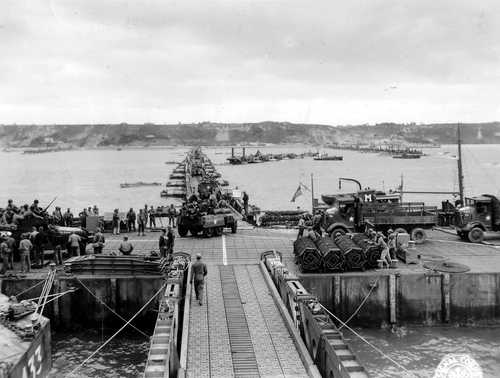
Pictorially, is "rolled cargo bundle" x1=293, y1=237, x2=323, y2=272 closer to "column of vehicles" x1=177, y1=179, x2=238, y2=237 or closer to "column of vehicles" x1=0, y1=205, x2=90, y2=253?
"column of vehicles" x1=177, y1=179, x2=238, y2=237

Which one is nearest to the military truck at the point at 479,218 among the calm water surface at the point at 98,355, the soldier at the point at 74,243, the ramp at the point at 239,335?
the ramp at the point at 239,335

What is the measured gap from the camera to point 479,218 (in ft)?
95.9

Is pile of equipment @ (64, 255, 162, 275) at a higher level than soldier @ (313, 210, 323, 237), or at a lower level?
lower

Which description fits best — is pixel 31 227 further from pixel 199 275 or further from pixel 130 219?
pixel 199 275

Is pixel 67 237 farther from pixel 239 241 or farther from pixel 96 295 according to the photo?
pixel 239 241

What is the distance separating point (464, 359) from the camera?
57.8 ft

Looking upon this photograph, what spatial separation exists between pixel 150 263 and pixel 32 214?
6.27 m

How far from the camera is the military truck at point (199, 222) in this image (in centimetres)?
2961

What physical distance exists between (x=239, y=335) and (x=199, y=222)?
15.1 meters

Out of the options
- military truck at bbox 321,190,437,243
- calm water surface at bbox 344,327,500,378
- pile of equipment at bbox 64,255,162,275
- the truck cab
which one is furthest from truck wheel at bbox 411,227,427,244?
pile of equipment at bbox 64,255,162,275

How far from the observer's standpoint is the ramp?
41.6ft

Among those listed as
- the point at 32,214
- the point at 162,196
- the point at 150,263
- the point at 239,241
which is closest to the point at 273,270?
the point at 150,263

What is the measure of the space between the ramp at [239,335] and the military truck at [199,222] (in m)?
9.61

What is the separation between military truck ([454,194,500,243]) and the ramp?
1389 cm
